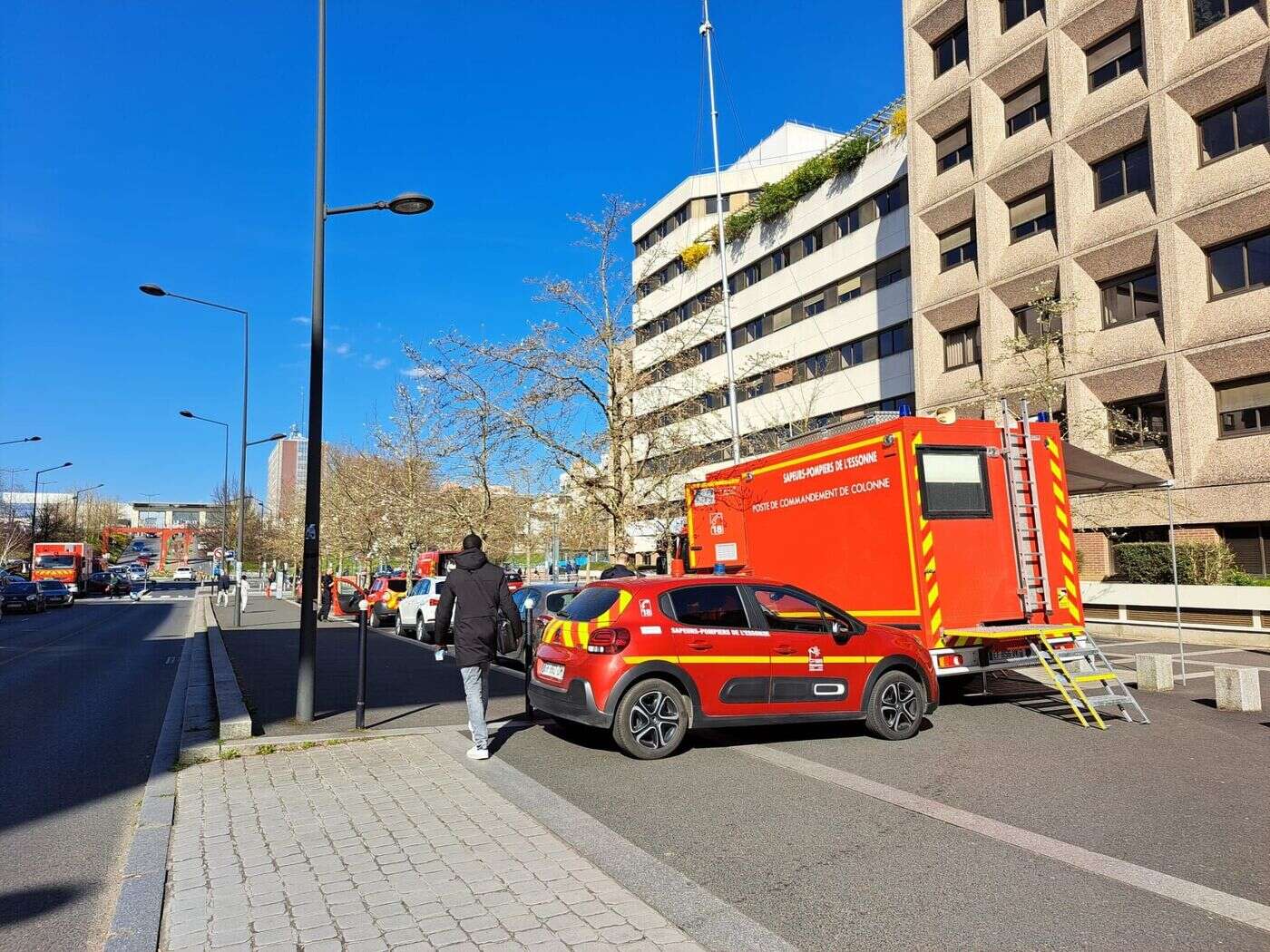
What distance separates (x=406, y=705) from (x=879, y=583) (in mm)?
5614

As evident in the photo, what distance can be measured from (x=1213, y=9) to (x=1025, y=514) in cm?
1900

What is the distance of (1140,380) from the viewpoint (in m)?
22.5

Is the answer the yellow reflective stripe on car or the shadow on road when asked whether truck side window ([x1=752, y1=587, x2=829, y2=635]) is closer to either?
the yellow reflective stripe on car

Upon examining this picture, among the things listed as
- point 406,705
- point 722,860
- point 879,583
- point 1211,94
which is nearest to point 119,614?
point 406,705

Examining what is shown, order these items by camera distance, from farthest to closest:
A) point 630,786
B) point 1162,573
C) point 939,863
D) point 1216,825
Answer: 1. point 1162,573
2. point 630,786
3. point 1216,825
4. point 939,863

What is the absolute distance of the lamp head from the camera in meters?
9.31

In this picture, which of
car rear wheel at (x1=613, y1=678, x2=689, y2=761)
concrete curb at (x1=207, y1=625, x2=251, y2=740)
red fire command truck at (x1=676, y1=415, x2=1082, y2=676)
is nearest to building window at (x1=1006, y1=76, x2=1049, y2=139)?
red fire command truck at (x1=676, y1=415, x2=1082, y2=676)

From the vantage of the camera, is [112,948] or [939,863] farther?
[939,863]

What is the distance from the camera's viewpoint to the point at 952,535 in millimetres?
9398

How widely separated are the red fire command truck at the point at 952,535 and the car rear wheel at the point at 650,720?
110 inches

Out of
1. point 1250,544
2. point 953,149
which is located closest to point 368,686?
point 1250,544

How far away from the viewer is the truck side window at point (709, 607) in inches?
302

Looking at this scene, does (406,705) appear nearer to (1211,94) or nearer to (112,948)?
(112,948)

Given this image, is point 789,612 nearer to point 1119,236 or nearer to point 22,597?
point 1119,236
